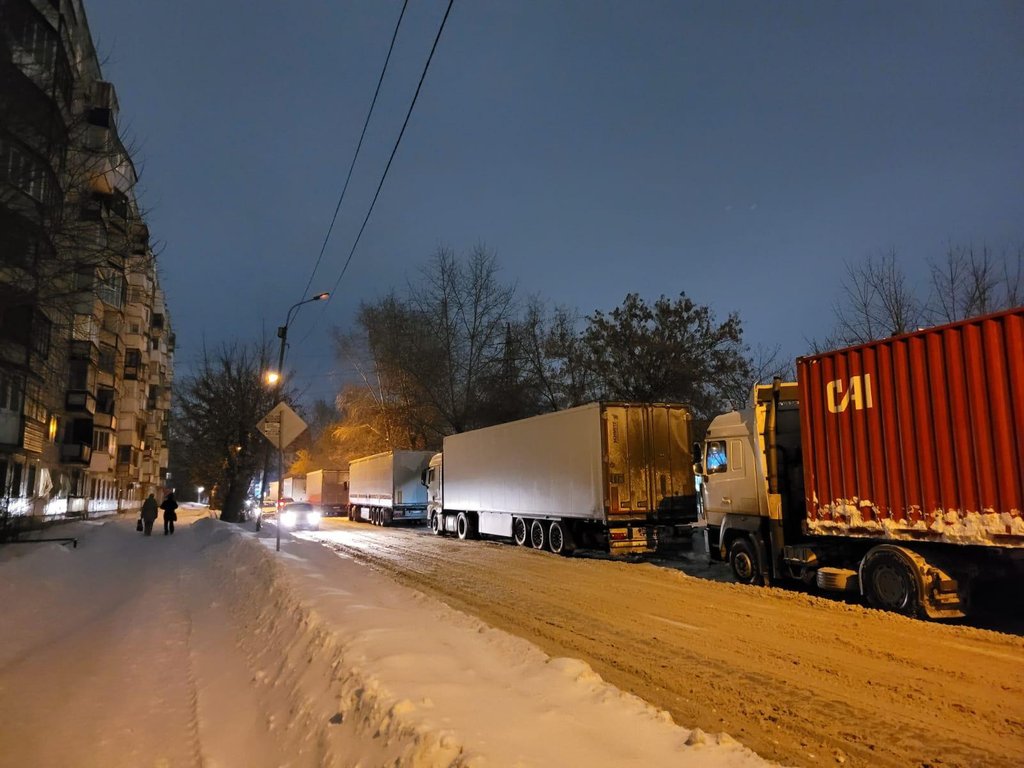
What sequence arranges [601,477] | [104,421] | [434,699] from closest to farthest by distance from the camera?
1. [434,699]
2. [601,477]
3. [104,421]

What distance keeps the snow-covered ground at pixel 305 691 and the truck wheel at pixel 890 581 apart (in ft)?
18.1

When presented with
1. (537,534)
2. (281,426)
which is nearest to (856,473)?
(281,426)

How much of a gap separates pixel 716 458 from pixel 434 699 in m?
9.87

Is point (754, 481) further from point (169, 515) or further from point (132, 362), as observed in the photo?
point (132, 362)

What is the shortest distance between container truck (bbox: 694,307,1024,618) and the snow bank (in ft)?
18.5

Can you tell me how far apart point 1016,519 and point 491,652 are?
6149mm

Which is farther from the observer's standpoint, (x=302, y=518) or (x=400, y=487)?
(x=400, y=487)

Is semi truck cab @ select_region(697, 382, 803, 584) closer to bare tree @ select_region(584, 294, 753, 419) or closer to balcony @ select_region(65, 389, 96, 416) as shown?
bare tree @ select_region(584, 294, 753, 419)

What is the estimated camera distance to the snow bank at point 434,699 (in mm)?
3844

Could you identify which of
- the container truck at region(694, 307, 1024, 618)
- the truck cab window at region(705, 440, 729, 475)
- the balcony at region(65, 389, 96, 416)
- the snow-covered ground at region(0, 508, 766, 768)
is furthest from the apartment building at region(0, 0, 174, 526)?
the balcony at region(65, 389, 96, 416)

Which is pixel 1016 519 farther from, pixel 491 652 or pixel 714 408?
pixel 714 408

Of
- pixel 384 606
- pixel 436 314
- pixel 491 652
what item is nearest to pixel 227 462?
A: pixel 436 314

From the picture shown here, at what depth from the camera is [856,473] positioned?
32.5 ft

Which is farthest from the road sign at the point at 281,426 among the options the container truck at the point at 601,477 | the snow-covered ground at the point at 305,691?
the container truck at the point at 601,477
